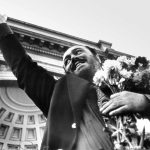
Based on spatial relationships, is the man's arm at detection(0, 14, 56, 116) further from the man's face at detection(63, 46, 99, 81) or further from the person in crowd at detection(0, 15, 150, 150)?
the man's face at detection(63, 46, 99, 81)

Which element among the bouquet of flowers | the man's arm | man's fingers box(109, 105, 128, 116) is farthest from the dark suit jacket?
man's fingers box(109, 105, 128, 116)

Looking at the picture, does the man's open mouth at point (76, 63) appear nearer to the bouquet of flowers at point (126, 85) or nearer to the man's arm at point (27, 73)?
the man's arm at point (27, 73)

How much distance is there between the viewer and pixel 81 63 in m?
2.31

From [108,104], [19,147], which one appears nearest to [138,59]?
[108,104]

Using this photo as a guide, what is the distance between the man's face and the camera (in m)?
2.28

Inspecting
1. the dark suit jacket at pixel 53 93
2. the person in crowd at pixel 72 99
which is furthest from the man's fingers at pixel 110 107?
the dark suit jacket at pixel 53 93

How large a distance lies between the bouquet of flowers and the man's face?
0.95ft

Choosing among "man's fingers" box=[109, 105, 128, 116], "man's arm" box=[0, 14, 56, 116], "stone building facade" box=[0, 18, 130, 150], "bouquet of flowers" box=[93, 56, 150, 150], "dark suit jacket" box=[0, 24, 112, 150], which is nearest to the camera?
"bouquet of flowers" box=[93, 56, 150, 150]

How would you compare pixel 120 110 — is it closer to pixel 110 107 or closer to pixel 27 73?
pixel 110 107

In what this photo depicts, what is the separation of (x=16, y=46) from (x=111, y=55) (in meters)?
12.8

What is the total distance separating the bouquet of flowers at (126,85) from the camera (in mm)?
1573

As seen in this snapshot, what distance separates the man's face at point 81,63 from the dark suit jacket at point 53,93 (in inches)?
6.1

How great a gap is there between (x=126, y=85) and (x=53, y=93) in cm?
43

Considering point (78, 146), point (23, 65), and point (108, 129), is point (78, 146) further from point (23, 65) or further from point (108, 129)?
point (23, 65)
